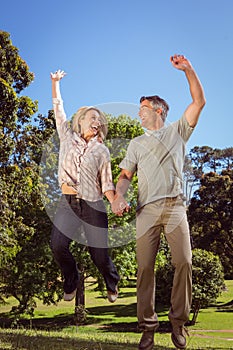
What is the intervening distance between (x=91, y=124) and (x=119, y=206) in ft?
3.13

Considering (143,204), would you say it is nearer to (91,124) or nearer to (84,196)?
(84,196)

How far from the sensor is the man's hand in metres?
4.40

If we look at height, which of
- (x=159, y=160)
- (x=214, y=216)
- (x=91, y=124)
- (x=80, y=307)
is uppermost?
(x=214, y=216)

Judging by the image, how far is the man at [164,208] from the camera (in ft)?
14.5

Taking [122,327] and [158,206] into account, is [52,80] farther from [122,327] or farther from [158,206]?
[122,327]

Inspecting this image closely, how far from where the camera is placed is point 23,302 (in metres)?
23.2

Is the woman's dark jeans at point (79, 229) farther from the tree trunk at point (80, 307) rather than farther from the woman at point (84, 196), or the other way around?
the tree trunk at point (80, 307)

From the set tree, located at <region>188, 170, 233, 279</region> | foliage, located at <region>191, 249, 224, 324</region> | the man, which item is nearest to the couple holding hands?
the man

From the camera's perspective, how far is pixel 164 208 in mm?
4465

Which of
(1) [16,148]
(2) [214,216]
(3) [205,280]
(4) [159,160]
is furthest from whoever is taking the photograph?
(2) [214,216]

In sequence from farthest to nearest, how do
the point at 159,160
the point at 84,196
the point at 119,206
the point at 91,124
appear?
the point at 91,124 < the point at 159,160 < the point at 84,196 < the point at 119,206

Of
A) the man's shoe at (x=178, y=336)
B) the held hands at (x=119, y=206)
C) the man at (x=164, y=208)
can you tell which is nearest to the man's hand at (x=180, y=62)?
the man at (x=164, y=208)

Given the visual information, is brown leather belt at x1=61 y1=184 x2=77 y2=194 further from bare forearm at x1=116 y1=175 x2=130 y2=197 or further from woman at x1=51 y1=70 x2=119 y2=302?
bare forearm at x1=116 y1=175 x2=130 y2=197

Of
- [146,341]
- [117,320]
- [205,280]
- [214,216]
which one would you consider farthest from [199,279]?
[146,341]
